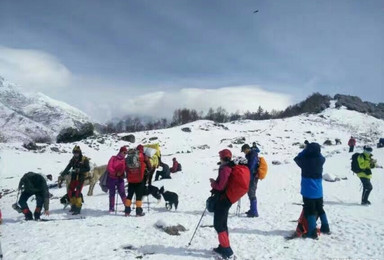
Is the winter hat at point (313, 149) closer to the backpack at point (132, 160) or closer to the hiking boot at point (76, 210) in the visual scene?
the backpack at point (132, 160)

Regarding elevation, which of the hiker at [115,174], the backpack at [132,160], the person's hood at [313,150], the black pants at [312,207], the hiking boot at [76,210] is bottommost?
the hiking boot at [76,210]

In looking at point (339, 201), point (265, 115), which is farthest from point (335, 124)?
point (339, 201)

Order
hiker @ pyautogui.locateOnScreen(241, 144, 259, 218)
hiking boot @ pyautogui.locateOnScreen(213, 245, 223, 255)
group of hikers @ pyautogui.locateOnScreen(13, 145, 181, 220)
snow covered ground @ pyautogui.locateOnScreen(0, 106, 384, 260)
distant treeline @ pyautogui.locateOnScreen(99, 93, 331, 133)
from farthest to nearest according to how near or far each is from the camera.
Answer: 1. distant treeline @ pyautogui.locateOnScreen(99, 93, 331, 133)
2. hiker @ pyautogui.locateOnScreen(241, 144, 259, 218)
3. group of hikers @ pyautogui.locateOnScreen(13, 145, 181, 220)
4. snow covered ground @ pyautogui.locateOnScreen(0, 106, 384, 260)
5. hiking boot @ pyautogui.locateOnScreen(213, 245, 223, 255)

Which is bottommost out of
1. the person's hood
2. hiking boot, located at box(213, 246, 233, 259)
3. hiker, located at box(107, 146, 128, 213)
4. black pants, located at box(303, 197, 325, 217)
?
hiking boot, located at box(213, 246, 233, 259)

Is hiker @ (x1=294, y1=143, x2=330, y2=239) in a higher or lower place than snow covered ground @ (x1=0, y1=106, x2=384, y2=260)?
higher

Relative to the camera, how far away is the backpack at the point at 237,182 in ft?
22.5

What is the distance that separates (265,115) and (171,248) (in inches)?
4770

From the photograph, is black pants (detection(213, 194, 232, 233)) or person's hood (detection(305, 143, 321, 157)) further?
person's hood (detection(305, 143, 321, 157))

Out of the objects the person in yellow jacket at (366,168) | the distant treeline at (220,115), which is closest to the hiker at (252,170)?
the person in yellow jacket at (366,168)

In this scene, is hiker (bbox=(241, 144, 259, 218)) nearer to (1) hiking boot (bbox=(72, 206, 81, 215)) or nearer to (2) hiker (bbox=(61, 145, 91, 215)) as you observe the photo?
(2) hiker (bbox=(61, 145, 91, 215))

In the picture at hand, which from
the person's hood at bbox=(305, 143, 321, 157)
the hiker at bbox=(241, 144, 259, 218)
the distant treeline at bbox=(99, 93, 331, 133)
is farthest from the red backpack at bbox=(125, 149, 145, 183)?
the distant treeline at bbox=(99, 93, 331, 133)

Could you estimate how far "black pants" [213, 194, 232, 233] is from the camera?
7.02 meters

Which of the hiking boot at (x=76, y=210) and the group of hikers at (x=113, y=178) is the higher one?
the group of hikers at (x=113, y=178)

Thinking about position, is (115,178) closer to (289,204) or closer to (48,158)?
(289,204)
